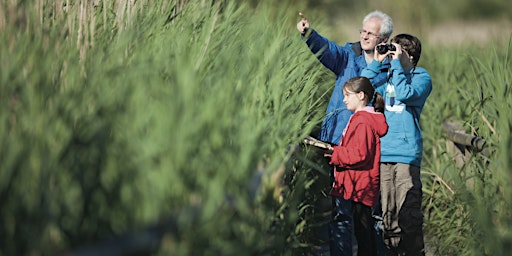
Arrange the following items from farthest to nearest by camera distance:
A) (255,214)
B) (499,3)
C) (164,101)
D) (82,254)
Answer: (499,3) < (255,214) < (164,101) < (82,254)

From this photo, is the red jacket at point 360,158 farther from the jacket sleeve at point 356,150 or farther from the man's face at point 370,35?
the man's face at point 370,35

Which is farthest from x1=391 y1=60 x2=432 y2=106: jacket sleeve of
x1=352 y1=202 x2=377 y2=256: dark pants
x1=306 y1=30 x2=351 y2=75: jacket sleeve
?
x1=352 y1=202 x2=377 y2=256: dark pants

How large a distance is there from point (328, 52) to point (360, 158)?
0.82 m

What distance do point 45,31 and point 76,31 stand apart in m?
A: 0.64

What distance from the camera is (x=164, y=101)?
2496mm

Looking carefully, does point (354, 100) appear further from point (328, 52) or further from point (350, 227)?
point (350, 227)

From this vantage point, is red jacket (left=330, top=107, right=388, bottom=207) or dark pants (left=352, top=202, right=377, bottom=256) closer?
red jacket (left=330, top=107, right=388, bottom=207)

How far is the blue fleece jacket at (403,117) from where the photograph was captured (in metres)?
4.93

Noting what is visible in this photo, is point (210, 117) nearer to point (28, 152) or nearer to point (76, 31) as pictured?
point (28, 152)

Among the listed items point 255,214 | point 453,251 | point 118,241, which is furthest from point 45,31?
point 453,251

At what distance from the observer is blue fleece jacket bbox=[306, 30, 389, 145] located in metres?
4.88

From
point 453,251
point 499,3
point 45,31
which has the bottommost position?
point 453,251

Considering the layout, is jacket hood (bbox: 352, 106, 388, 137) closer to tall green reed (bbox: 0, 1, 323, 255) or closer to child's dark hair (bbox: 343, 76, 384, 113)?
child's dark hair (bbox: 343, 76, 384, 113)

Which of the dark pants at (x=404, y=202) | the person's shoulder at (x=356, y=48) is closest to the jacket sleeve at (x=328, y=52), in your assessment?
Result: the person's shoulder at (x=356, y=48)
